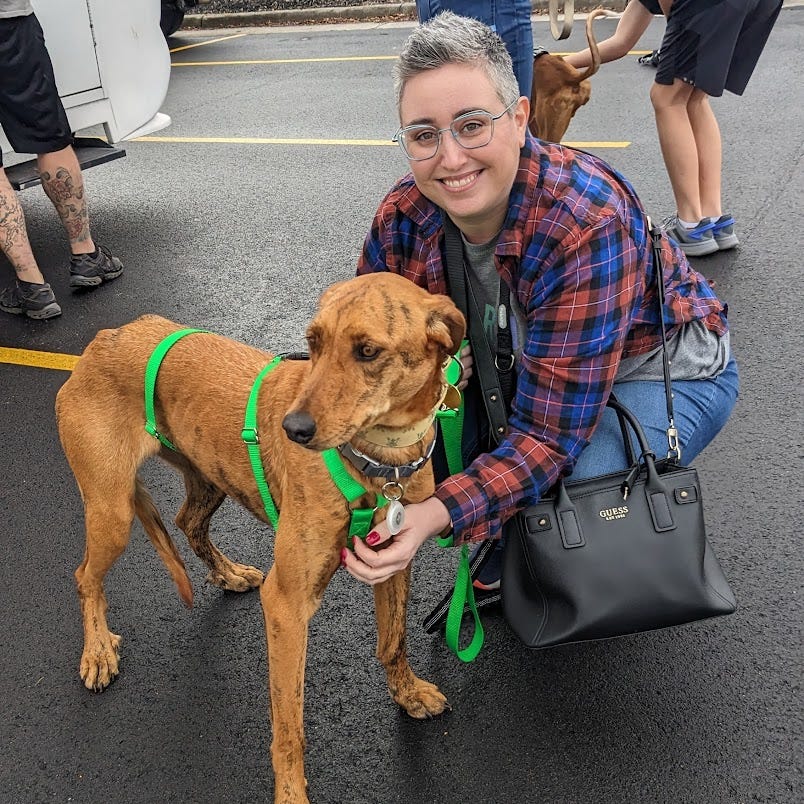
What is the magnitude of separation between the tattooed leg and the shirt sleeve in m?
3.81

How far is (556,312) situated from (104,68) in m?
4.60

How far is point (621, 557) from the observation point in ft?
7.03

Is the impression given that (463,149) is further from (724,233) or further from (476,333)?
(724,233)

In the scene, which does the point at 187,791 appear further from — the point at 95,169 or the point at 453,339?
the point at 95,169

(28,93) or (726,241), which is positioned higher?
(28,93)

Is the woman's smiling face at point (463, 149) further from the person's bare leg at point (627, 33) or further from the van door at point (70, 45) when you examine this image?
the van door at point (70, 45)

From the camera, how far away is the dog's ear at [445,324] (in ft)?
6.45

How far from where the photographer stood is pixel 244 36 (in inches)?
585

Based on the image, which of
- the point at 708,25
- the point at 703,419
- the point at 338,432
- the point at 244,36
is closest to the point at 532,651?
the point at 703,419

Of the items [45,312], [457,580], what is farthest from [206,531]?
[45,312]

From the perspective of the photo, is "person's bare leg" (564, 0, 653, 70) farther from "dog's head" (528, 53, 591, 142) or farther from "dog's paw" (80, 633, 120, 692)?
"dog's paw" (80, 633, 120, 692)

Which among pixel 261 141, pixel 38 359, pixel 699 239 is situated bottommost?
pixel 261 141

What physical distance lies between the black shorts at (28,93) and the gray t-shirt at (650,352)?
3.49 meters

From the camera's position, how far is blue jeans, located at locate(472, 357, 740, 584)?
2385mm
